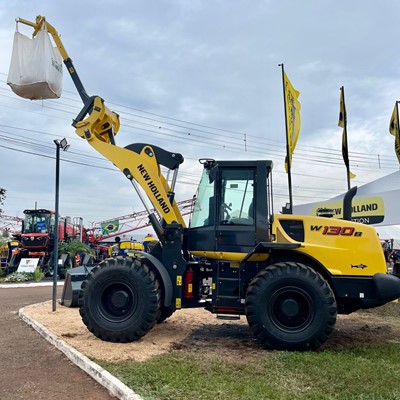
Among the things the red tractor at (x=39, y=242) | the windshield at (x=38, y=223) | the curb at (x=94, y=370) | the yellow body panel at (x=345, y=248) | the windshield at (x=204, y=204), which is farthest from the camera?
the windshield at (x=38, y=223)

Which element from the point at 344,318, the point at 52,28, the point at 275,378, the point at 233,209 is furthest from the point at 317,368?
the point at 52,28

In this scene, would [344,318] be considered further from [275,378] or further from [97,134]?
[97,134]

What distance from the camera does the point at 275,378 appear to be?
207 inches

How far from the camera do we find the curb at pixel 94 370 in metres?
4.64

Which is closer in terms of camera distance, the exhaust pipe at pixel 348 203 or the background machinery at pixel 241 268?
the background machinery at pixel 241 268

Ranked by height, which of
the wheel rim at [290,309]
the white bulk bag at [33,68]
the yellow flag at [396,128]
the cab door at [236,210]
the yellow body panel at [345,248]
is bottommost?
the wheel rim at [290,309]

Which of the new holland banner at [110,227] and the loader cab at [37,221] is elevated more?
the new holland banner at [110,227]

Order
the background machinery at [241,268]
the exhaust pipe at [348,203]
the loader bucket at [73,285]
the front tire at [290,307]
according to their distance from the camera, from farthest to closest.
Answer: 1. the loader bucket at [73,285]
2. the exhaust pipe at [348,203]
3. the background machinery at [241,268]
4. the front tire at [290,307]

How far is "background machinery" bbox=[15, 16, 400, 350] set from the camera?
6805 mm

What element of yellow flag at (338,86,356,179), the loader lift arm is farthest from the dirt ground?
yellow flag at (338,86,356,179)

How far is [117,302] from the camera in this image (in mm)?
7332

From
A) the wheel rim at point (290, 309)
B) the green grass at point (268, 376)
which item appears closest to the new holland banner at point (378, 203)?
the wheel rim at point (290, 309)

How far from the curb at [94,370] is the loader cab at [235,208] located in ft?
8.51

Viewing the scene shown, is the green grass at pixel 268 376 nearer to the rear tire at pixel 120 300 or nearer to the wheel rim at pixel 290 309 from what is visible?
the wheel rim at pixel 290 309
